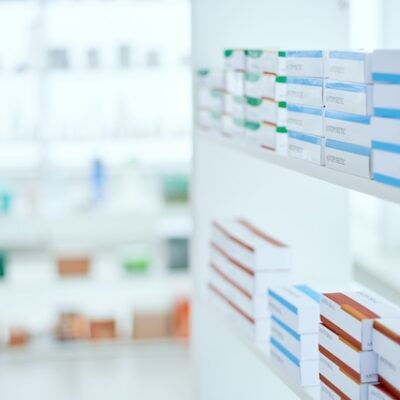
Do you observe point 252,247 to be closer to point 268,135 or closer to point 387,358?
point 268,135

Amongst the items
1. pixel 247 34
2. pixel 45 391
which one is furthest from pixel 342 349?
pixel 45 391

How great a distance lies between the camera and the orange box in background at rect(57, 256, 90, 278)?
4922 mm

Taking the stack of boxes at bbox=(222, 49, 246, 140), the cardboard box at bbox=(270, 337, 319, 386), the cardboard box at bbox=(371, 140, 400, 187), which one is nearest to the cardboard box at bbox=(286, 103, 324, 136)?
the cardboard box at bbox=(371, 140, 400, 187)

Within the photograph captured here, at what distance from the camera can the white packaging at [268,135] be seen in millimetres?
2109

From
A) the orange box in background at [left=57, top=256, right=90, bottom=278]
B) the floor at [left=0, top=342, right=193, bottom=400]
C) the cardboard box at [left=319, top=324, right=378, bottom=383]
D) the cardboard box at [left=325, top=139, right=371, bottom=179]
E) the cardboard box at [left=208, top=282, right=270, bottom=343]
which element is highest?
the cardboard box at [left=325, top=139, right=371, bottom=179]

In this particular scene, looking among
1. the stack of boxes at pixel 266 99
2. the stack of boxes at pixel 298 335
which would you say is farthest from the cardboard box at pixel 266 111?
the stack of boxes at pixel 298 335

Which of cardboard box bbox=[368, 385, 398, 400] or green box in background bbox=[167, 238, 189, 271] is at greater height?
cardboard box bbox=[368, 385, 398, 400]

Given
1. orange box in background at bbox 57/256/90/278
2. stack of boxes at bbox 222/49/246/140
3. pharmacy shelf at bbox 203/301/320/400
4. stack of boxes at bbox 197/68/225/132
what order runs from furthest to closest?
orange box in background at bbox 57/256/90/278
stack of boxes at bbox 197/68/225/132
stack of boxes at bbox 222/49/246/140
pharmacy shelf at bbox 203/301/320/400

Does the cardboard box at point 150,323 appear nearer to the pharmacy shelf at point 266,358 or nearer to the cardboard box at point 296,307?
the pharmacy shelf at point 266,358

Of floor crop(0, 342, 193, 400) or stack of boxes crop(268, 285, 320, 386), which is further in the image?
floor crop(0, 342, 193, 400)

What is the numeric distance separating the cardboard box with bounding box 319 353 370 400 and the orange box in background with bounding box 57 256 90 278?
10.5ft

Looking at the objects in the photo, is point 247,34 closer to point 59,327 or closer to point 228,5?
point 228,5

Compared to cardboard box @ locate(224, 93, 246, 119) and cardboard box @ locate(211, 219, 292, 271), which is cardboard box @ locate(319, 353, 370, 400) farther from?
cardboard box @ locate(224, 93, 246, 119)

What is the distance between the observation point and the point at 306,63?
187 centimetres
